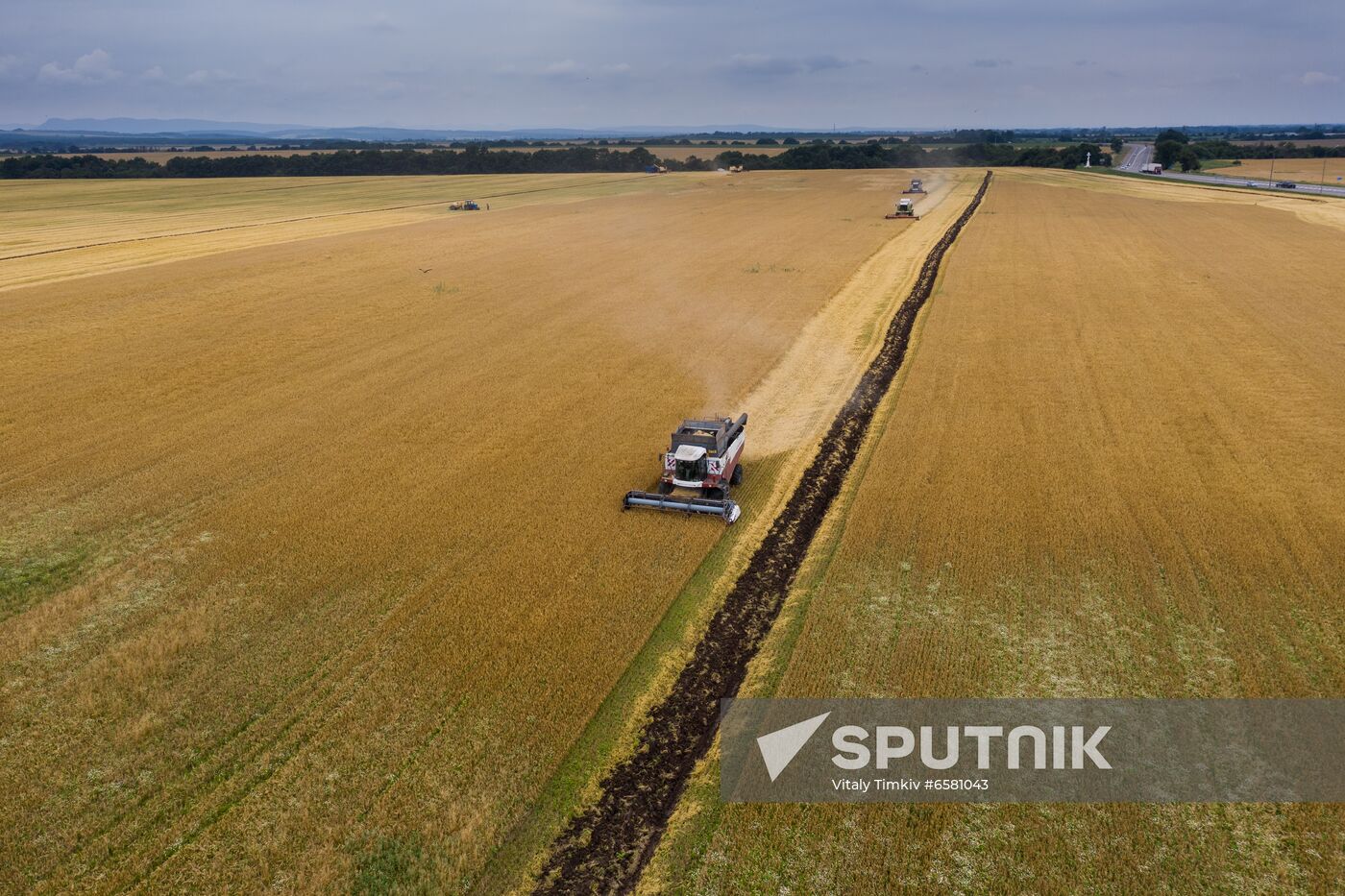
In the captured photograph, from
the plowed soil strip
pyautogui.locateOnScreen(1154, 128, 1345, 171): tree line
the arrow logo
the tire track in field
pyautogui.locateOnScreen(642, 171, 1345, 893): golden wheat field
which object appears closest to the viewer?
pyautogui.locateOnScreen(642, 171, 1345, 893): golden wheat field

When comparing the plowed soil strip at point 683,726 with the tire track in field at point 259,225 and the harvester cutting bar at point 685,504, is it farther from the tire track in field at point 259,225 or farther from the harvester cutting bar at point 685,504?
the tire track in field at point 259,225

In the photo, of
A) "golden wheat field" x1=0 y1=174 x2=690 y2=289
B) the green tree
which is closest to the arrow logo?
"golden wheat field" x1=0 y1=174 x2=690 y2=289

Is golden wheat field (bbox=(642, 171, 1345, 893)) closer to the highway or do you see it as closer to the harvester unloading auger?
the harvester unloading auger

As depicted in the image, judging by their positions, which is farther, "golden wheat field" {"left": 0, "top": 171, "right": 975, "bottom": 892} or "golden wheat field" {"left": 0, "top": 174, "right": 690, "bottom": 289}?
"golden wheat field" {"left": 0, "top": 174, "right": 690, "bottom": 289}

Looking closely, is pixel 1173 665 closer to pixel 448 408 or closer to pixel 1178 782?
pixel 1178 782

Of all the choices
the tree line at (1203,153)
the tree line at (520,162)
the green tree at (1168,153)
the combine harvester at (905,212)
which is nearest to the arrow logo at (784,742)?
the combine harvester at (905,212)

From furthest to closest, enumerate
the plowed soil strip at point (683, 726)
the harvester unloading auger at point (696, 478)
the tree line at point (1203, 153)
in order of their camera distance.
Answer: the tree line at point (1203, 153) → the harvester unloading auger at point (696, 478) → the plowed soil strip at point (683, 726)

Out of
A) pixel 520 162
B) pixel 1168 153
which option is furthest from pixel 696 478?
pixel 1168 153
